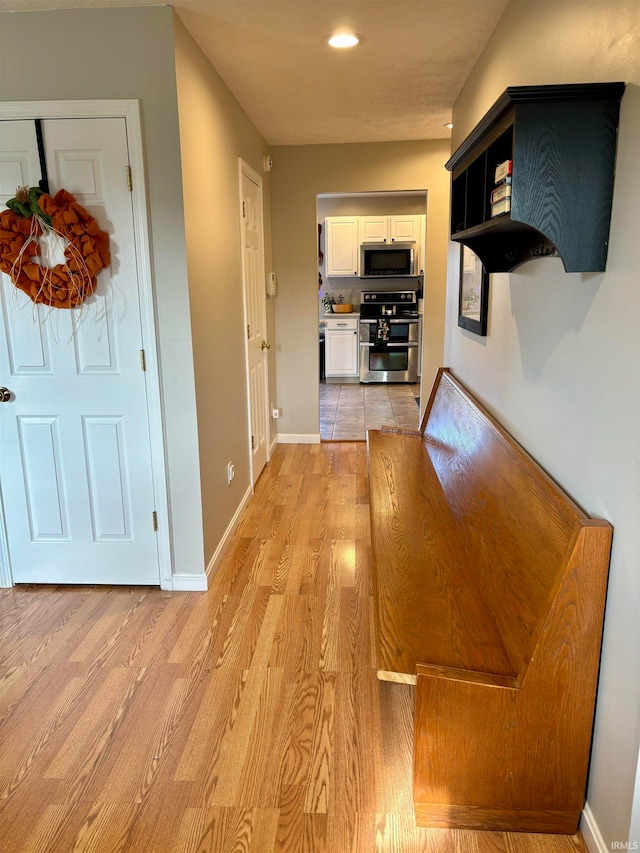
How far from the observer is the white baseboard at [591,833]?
1.39 metres

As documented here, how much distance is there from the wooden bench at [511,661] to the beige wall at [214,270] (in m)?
1.29

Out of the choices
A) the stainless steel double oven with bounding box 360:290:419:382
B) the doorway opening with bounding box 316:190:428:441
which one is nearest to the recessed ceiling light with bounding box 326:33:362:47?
the doorway opening with bounding box 316:190:428:441

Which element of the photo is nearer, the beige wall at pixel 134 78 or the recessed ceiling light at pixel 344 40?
the beige wall at pixel 134 78

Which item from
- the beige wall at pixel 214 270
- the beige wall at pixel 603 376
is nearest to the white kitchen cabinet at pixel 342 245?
the beige wall at pixel 214 270

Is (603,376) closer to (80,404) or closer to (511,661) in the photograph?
(511,661)

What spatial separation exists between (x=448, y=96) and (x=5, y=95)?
238cm

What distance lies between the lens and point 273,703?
6.61 feet

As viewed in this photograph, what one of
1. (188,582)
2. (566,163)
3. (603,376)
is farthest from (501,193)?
(188,582)

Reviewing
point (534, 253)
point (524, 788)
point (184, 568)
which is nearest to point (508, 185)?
point (534, 253)

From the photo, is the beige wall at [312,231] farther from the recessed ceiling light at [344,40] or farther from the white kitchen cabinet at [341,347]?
the white kitchen cabinet at [341,347]

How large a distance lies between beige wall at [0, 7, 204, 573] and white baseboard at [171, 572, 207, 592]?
1094 mm

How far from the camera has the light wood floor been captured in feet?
5.08

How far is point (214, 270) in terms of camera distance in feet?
9.67

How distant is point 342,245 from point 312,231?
3.17 m
